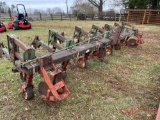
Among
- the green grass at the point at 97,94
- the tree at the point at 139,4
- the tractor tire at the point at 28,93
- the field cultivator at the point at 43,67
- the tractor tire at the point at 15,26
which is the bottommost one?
the green grass at the point at 97,94

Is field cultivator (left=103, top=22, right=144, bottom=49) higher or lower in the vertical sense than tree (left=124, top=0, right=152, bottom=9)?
lower

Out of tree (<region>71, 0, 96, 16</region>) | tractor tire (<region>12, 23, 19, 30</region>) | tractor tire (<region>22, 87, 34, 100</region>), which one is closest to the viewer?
tractor tire (<region>22, 87, 34, 100</region>)

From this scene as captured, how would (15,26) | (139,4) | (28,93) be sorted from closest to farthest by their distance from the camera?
(28,93) → (15,26) → (139,4)

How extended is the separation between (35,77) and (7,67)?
1.02m

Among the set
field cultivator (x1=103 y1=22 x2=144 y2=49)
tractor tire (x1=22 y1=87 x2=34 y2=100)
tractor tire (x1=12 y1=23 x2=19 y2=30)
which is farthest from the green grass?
tractor tire (x1=12 y1=23 x2=19 y2=30)

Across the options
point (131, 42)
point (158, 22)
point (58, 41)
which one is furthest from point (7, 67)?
point (158, 22)

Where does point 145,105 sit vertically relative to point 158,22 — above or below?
below

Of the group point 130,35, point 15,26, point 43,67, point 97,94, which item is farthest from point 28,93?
point 15,26

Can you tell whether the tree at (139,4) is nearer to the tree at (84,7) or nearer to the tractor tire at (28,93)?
the tree at (84,7)

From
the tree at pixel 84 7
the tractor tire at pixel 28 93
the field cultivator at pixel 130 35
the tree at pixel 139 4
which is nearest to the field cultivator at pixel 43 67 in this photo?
the tractor tire at pixel 28 93

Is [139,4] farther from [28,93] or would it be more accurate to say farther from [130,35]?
[28,93]

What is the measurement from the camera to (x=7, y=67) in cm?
410

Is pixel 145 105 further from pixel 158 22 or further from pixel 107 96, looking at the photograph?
pixel 158 22

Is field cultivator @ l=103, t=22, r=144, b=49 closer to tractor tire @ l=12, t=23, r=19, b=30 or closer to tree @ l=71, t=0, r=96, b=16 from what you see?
tractor tire @ l=12, t=23, r=19, b=30
